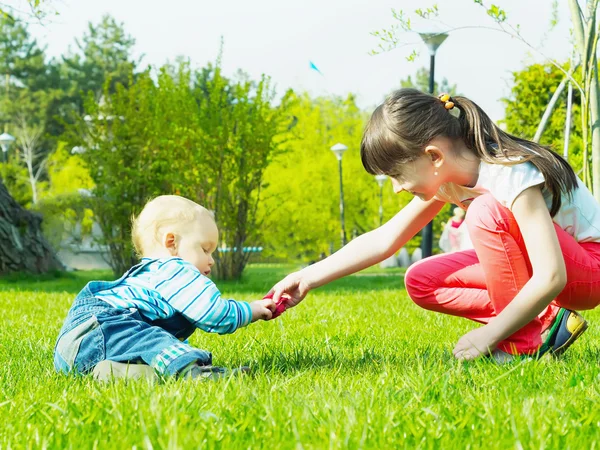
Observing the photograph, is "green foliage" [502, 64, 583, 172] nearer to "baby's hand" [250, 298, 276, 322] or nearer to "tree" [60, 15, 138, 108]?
"baby's hand" [250, 298, 276, 322]

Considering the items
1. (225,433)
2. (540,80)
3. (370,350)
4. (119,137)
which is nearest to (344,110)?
(540,80)

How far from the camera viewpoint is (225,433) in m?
1.83

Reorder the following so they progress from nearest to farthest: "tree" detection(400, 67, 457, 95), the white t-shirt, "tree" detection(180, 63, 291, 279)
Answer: the white t-shirt → "tree" detection(180, 63, 291, 279) → "tree" detection(400, 67, 457, 95)

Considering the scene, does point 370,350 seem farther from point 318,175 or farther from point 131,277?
point 318,175

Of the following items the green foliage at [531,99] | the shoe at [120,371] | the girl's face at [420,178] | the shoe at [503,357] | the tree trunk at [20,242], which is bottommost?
the tree trunk at [20,242]

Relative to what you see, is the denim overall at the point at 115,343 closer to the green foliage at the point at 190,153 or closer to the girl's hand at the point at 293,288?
the girl's hand at the point at 293,288

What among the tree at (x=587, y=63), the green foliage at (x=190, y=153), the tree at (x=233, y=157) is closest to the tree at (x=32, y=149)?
the green foliage at (x=190, y=153)

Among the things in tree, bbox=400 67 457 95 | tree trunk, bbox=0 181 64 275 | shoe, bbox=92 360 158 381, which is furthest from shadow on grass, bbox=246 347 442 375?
tree, bbox=400 67 457 95

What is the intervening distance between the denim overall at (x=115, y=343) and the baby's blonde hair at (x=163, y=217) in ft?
1.07

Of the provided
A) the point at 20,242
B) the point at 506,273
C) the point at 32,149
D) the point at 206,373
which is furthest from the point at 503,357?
the point at 32,149

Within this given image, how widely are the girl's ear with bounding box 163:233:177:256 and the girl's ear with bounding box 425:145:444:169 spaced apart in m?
1.06

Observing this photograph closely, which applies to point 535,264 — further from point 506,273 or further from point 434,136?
point 434,136

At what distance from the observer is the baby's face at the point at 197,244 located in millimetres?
3000

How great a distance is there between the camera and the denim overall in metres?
2.70
